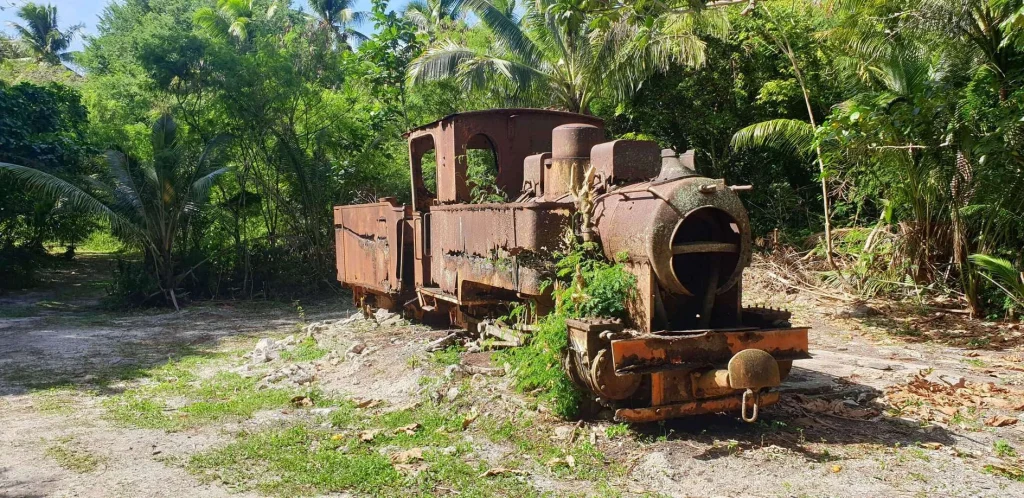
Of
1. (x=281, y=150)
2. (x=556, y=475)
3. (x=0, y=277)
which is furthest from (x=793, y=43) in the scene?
(x=0, y=277)

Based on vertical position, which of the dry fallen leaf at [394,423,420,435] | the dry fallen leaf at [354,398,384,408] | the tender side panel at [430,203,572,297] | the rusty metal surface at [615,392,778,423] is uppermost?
the tender side panel at [430,203,572,297]

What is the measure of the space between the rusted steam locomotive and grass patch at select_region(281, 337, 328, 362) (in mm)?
2143

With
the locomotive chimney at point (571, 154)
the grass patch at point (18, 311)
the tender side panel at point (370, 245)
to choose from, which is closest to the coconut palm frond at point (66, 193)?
the grass patch at point (18, 311)

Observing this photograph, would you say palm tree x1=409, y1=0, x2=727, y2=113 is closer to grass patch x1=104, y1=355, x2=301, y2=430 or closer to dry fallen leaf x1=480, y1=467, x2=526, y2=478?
grass patch x1=104, y1=355, x2=301, y2=430

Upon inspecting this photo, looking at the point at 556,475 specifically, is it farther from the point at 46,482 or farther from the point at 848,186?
the point at 848,186

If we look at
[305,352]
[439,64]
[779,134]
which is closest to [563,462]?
[305,352]

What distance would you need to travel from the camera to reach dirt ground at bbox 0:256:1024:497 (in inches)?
178

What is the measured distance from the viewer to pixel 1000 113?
8.95m

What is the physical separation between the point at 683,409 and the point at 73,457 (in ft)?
14.3

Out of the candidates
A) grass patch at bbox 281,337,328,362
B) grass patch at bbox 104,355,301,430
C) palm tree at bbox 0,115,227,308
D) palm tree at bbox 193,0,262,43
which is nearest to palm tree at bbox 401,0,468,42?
palm tree at bbox 193,0,262,43

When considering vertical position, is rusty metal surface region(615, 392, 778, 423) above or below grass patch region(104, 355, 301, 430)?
above

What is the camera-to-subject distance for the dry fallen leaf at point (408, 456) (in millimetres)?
4930

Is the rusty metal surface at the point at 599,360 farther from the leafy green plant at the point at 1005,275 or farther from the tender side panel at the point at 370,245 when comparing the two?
the leafy green plant at the point at 1005,275

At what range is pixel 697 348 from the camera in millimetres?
5012
